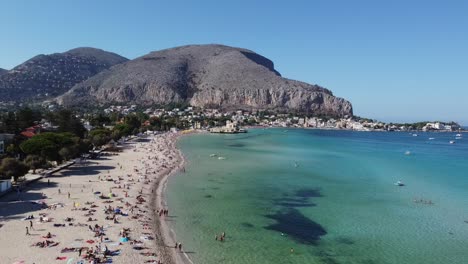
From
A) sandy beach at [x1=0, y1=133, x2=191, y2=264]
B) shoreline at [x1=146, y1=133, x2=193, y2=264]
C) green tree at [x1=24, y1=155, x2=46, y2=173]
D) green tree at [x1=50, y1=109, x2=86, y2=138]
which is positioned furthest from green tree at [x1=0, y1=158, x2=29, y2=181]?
green tree at [x1=50, y1=109, x2=86, y2=138]

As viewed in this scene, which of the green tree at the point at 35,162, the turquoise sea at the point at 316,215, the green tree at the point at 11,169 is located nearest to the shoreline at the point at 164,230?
the turquoise sea at the point at 316,215

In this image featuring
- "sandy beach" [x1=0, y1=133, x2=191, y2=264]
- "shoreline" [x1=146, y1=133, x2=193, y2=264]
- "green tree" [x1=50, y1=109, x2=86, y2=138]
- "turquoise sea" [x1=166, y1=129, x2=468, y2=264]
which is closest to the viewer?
"sandy beach" [x1=0, y1=133, x2=191, y2=264]

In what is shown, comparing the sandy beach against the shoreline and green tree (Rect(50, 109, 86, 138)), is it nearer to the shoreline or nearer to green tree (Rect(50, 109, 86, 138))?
the shoreline

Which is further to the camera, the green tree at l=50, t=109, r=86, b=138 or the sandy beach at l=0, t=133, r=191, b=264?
the green tree at l=50, t=109, r=86, b=138

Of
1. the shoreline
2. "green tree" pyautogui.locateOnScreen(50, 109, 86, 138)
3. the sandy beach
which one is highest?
"green tree" pyautogui.locateOnScreen(50, 109, 86, 138)

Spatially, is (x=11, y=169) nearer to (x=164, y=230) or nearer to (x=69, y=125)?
(x=164, y=230)

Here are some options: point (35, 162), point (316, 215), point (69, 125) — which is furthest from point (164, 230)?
point (69, 125)

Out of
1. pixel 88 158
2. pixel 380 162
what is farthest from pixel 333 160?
pixel 88 158

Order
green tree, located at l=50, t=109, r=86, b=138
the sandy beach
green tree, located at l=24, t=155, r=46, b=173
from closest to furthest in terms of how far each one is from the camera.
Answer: the sandy beach → green tree, located at l=24, t=155, r=46, b=173 → green tree, located at l=50, t=109, r=86, b=138
